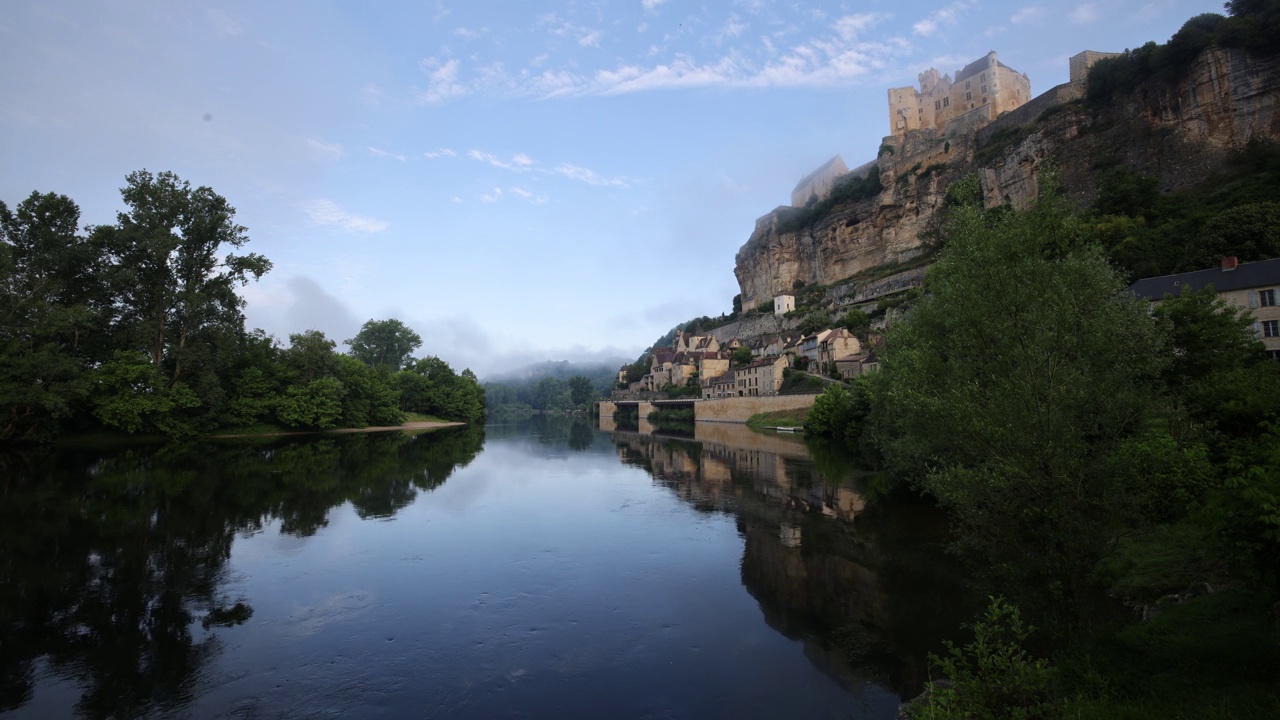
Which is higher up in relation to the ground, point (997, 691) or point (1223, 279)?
point (1223, 279)

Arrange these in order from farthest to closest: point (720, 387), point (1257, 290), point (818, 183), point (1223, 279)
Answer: point (818, 183) → point (720, 387) → point (1223, 279) → point (1257, 290)

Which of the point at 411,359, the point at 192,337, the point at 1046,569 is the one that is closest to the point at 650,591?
the point at 1046,569

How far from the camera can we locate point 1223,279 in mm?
30375

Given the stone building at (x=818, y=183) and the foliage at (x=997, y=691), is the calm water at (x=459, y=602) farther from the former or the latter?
the stone building at (x=818, y=183)

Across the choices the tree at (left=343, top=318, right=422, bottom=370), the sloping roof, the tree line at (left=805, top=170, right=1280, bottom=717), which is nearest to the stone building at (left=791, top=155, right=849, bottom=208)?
the sloping roof

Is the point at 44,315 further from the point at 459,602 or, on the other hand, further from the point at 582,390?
the point at 582,390

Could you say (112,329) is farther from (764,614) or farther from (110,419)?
(764,614)

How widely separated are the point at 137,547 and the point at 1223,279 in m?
47.0

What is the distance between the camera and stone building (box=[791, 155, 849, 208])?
113 meters

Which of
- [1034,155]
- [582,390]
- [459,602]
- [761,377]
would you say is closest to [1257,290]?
[459,602]

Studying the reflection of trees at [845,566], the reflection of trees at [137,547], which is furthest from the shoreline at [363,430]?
the reflection of trees at [845,566]

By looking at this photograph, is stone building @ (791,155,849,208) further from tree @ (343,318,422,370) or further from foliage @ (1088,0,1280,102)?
tree @ (343,318,422,370)

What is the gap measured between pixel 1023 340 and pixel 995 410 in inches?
45.9

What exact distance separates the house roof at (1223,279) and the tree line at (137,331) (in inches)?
2362
